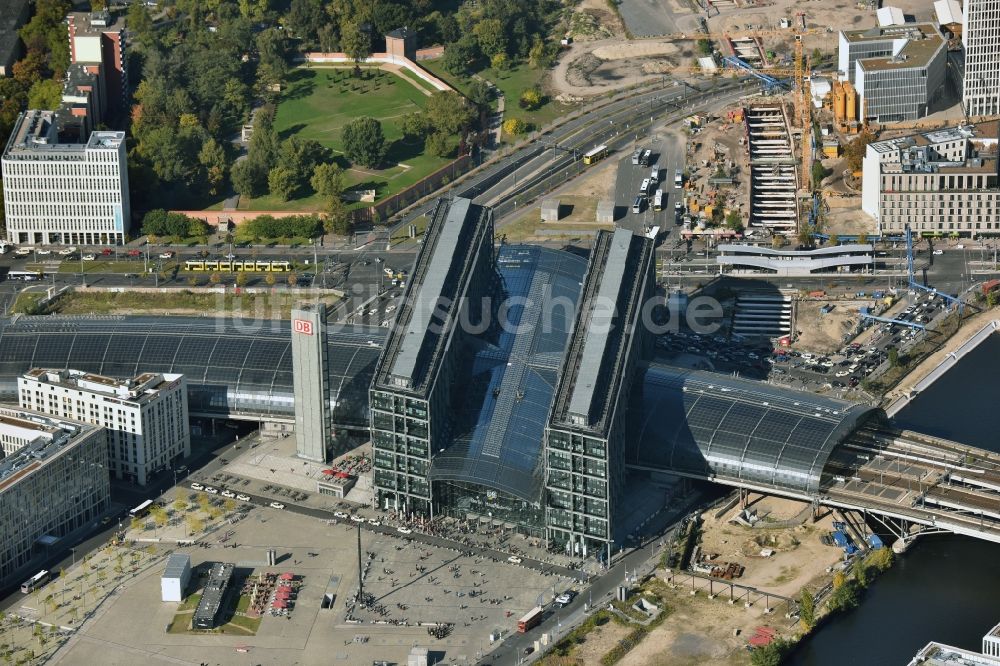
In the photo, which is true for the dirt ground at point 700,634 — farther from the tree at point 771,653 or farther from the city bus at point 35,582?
the city bus at point 35,582

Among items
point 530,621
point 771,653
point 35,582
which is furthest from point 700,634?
point 35,582

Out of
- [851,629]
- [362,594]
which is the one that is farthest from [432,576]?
[851,629]

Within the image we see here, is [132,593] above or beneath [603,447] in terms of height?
beneath

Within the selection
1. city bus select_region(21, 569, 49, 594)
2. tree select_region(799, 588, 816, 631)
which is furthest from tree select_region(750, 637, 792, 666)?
city bus select_region(21, 569, 49, 594)

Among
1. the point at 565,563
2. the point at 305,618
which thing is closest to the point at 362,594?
the point at 305,618

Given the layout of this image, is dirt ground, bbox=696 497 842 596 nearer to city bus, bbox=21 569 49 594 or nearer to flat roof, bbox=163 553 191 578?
flat roof, bbox=163 553 191 578

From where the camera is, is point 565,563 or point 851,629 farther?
point 565,563

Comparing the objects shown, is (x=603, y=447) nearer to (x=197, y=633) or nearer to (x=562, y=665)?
(x=562, y=665)
